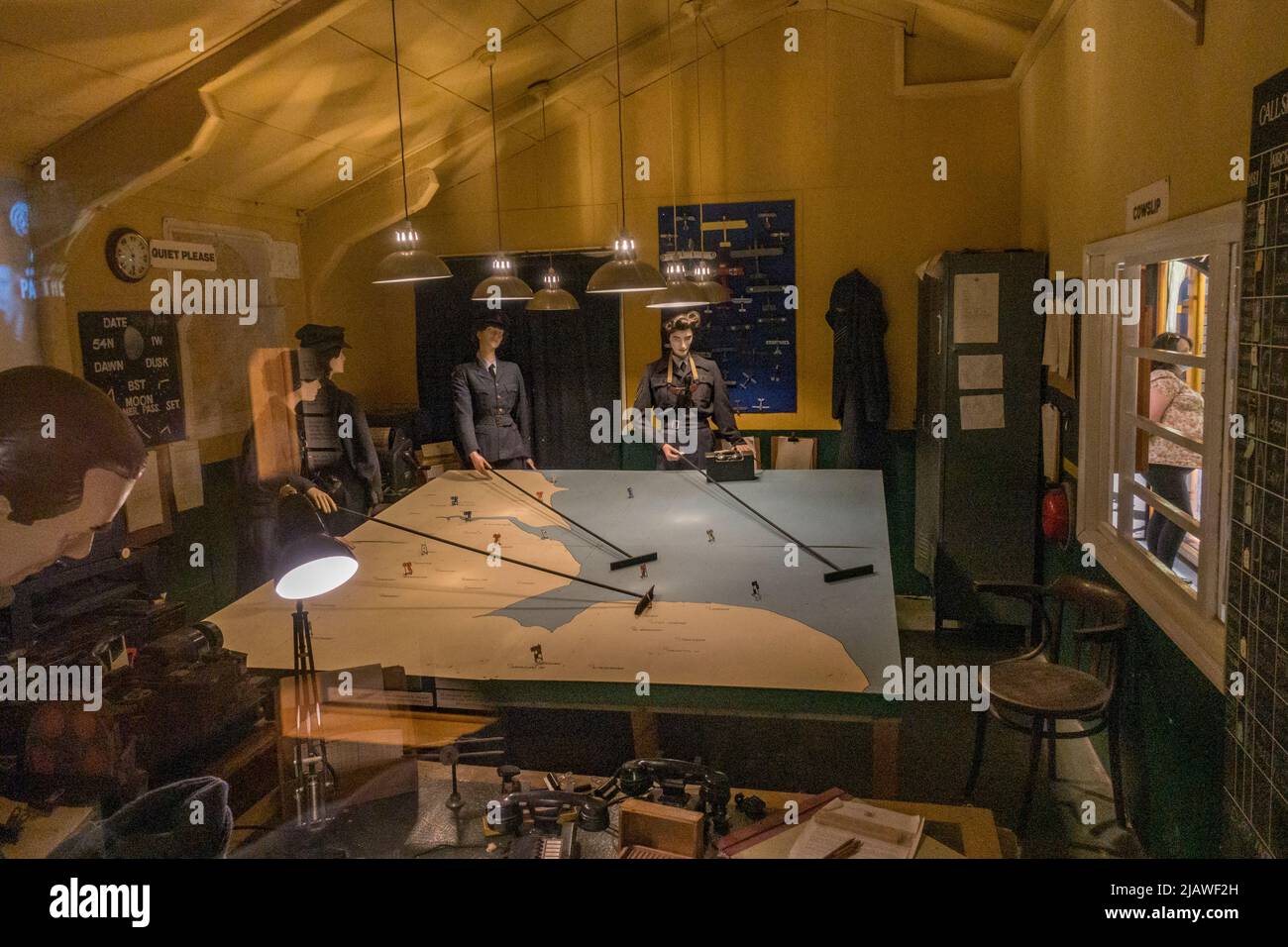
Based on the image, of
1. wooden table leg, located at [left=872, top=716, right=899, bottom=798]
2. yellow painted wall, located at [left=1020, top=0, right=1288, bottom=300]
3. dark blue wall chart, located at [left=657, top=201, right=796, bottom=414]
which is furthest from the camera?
dark blue wall chart, located at [left=657, top=201, right=796, bottom=414]

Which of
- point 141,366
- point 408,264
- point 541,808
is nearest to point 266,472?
point 141,366

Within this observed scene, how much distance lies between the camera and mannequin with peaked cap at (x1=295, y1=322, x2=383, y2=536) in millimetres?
4727

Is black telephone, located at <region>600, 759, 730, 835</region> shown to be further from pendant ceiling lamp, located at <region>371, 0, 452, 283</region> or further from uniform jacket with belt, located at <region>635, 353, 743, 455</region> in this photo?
uniform jacket with belt, located at <region>635, 353, 743, 455</region>

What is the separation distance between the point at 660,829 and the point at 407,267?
242cm

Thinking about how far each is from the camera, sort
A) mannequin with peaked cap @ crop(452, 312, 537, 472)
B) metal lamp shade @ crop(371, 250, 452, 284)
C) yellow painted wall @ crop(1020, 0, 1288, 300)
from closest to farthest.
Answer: yellow painted wall @ crop(1020, 0, 1288, 300)
metal lamp shade @ crop(371, 250, 452, 284)
mannequin with peaked cap @ crop(452, 312, 537, 472)

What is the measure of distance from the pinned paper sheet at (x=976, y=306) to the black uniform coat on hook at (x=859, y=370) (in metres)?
1.02

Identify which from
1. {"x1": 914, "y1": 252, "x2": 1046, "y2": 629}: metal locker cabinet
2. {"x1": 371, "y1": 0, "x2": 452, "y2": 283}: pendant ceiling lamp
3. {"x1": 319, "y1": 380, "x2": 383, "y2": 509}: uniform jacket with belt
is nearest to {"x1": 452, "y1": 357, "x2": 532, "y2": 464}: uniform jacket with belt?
{"x1": 319, "y1": 380, "x2": 383, "y2": 509}: uniform jacket with belt

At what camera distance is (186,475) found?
472 cm

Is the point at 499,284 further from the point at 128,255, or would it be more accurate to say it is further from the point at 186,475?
the point at 186,475

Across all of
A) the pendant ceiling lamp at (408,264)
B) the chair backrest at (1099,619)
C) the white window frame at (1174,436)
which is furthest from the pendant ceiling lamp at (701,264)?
the chair backrest at (1099,619)

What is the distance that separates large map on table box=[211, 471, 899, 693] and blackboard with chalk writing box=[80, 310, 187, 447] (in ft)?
4.45

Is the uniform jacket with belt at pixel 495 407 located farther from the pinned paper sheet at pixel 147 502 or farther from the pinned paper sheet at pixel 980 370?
the pinned paper sheet at pixel 980 370

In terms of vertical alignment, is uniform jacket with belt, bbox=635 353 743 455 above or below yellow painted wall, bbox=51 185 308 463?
below

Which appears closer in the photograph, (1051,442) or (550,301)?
(1051,442)
